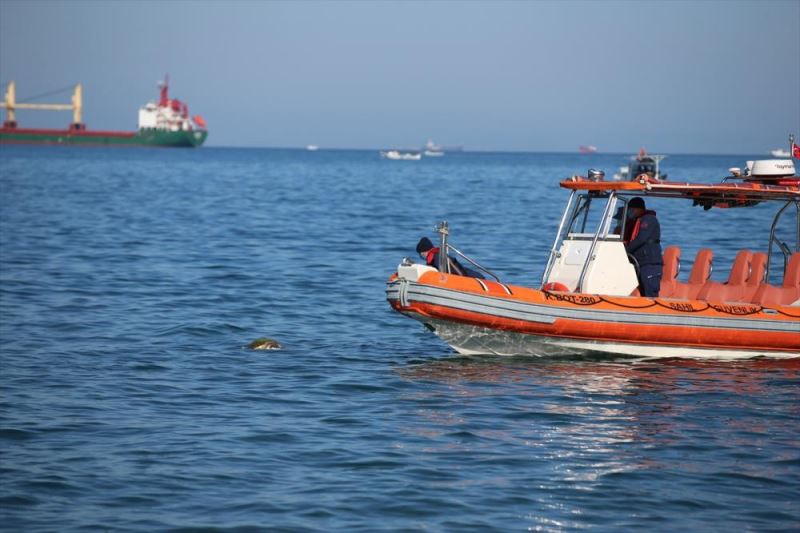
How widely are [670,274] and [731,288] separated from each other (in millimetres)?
761

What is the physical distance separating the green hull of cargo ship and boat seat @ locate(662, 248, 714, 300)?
520ft

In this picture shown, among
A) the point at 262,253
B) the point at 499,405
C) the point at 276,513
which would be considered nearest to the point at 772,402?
the point at 499,405

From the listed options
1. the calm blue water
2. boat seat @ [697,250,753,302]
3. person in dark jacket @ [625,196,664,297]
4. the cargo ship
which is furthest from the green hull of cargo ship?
person in dark jacket @ [625,196,664,297]

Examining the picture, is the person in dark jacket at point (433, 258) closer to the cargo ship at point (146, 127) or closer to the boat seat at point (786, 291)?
the boat seat at point (786, 291)

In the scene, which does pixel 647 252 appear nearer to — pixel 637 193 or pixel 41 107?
pixel 637 193

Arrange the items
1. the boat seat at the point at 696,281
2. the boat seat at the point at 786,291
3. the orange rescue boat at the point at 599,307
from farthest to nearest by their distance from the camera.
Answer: the boat seat at the point at 696,281 → the boat seat at the point at 786,291 → the orange rescue boat at the point at 599,307

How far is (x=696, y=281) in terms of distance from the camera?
1502 cm

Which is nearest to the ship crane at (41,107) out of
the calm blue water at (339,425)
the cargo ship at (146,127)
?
the cargo ship at (146,127)

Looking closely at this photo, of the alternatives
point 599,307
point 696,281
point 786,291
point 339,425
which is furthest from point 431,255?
point 786,291

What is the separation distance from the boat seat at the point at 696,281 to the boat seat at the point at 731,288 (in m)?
0.12

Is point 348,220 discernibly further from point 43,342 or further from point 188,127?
point 188,127

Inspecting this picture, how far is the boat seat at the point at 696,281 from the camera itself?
48.8 feet

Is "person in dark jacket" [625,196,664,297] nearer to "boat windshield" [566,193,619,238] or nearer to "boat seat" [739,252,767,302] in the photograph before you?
"boat windshield" [566,193,619,238]

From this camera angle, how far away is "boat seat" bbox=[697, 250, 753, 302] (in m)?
14.7
